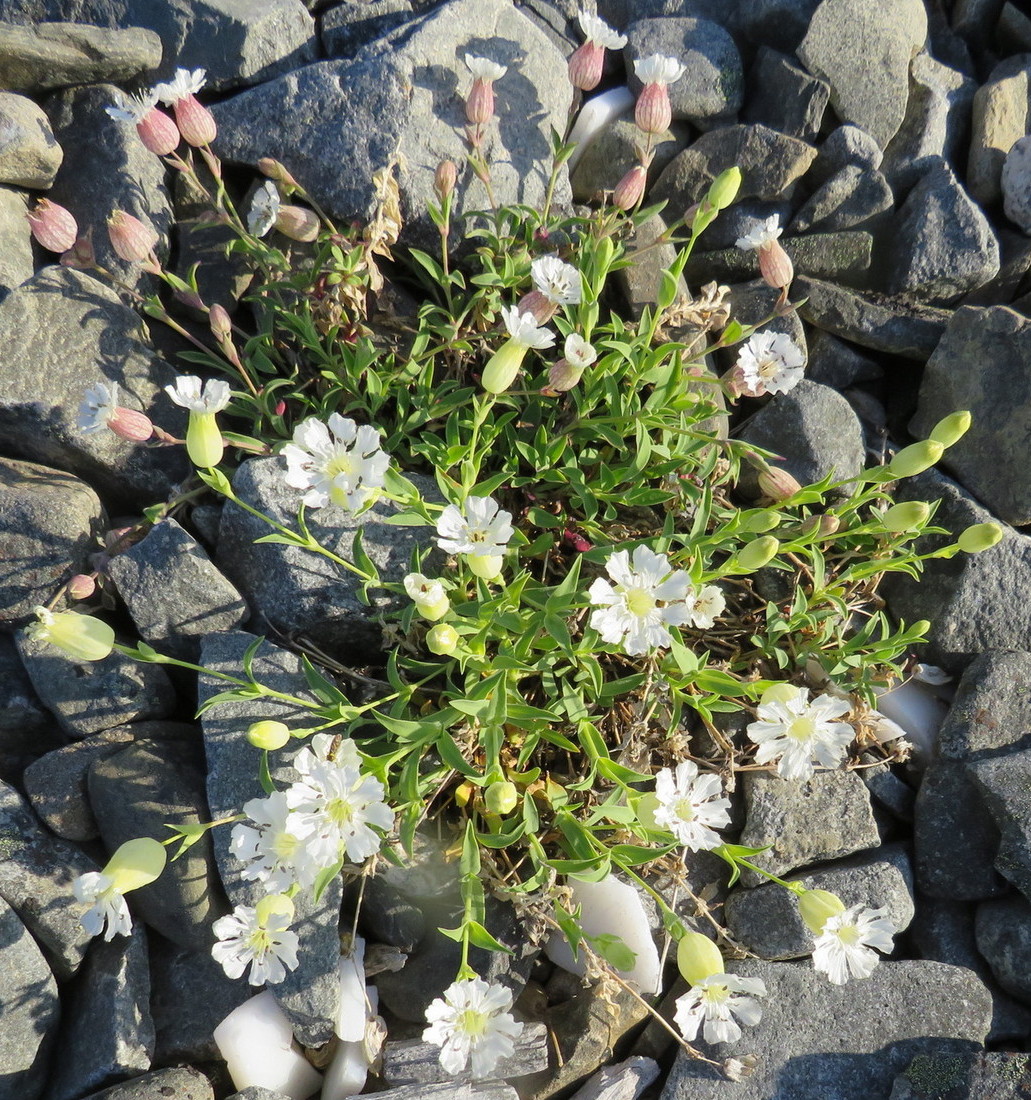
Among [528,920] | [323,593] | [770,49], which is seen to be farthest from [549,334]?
[770,49]

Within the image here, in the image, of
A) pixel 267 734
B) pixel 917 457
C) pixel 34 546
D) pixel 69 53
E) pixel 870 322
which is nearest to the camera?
pixel 267 734

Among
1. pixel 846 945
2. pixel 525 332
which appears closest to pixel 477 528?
pixel 525 332

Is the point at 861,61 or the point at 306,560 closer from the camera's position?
the point at 306,560

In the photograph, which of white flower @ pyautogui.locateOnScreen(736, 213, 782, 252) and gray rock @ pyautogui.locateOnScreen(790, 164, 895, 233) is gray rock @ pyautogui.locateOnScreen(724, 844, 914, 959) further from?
gray rock @ pyautogui.locateOnScreen(790, 164, 895, 233)

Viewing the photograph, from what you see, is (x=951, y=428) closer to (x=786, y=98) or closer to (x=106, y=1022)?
(x=786, y=98)

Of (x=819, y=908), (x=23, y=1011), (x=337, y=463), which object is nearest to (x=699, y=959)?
(x=819, y=908)

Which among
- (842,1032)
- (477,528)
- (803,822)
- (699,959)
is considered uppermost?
(477,528)

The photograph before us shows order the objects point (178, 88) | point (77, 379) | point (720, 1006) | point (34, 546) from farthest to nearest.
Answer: point (77, 379) → point (178, 88) → point (34, 546) → point (720, 1006)

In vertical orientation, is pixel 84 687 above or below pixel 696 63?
below

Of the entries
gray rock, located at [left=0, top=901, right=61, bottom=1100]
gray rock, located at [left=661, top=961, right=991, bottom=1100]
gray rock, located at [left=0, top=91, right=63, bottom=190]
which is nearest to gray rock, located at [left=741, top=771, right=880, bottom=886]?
gray rock, located at [left=661, top=961, right=991, bottom=1100]
